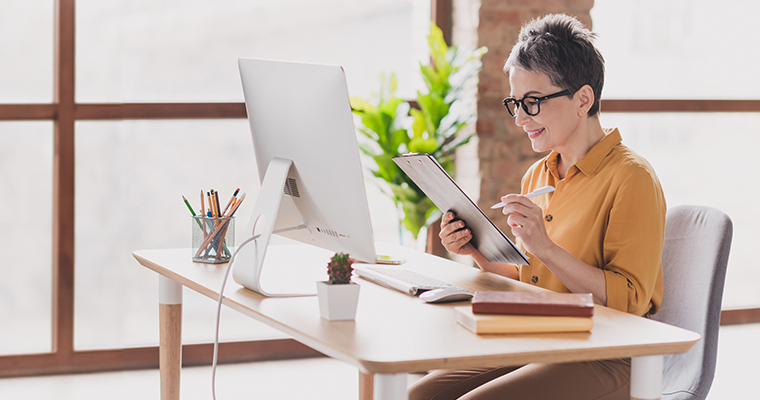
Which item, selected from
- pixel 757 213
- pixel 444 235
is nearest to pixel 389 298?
pixel 444 235

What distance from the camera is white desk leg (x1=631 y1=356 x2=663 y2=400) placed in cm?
121

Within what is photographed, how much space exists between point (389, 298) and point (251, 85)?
0.53 metres

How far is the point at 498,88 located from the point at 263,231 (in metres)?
1.91

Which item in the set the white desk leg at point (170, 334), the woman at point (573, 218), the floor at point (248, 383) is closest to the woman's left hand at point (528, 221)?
the woman at point (573, 218)

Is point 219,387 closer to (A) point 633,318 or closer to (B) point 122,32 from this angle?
(B) point 122,32

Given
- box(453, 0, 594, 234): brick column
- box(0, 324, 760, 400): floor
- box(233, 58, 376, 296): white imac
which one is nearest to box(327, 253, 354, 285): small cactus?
box(233, 58, 376, 296): white imac

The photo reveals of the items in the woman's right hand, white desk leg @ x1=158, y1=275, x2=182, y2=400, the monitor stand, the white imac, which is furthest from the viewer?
white desk leg @ x1=158, y1=275, x2=182, y2=400

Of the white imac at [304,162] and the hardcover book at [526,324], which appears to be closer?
the hardcover book at [526,324]

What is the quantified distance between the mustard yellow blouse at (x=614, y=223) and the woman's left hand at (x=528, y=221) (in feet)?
0.46

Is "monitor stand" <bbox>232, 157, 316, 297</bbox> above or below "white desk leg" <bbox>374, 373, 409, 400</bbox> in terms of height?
above

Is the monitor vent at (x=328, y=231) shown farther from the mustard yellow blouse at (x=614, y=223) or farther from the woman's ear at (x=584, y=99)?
the woman's ear at (x=584, y=99)

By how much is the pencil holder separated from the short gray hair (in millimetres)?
770

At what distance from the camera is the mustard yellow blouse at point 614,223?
1.56 m

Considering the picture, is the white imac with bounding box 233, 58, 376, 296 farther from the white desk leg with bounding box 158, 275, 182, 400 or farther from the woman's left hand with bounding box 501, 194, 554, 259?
the white desk leg with bounding box 158, 275, 182, 400
